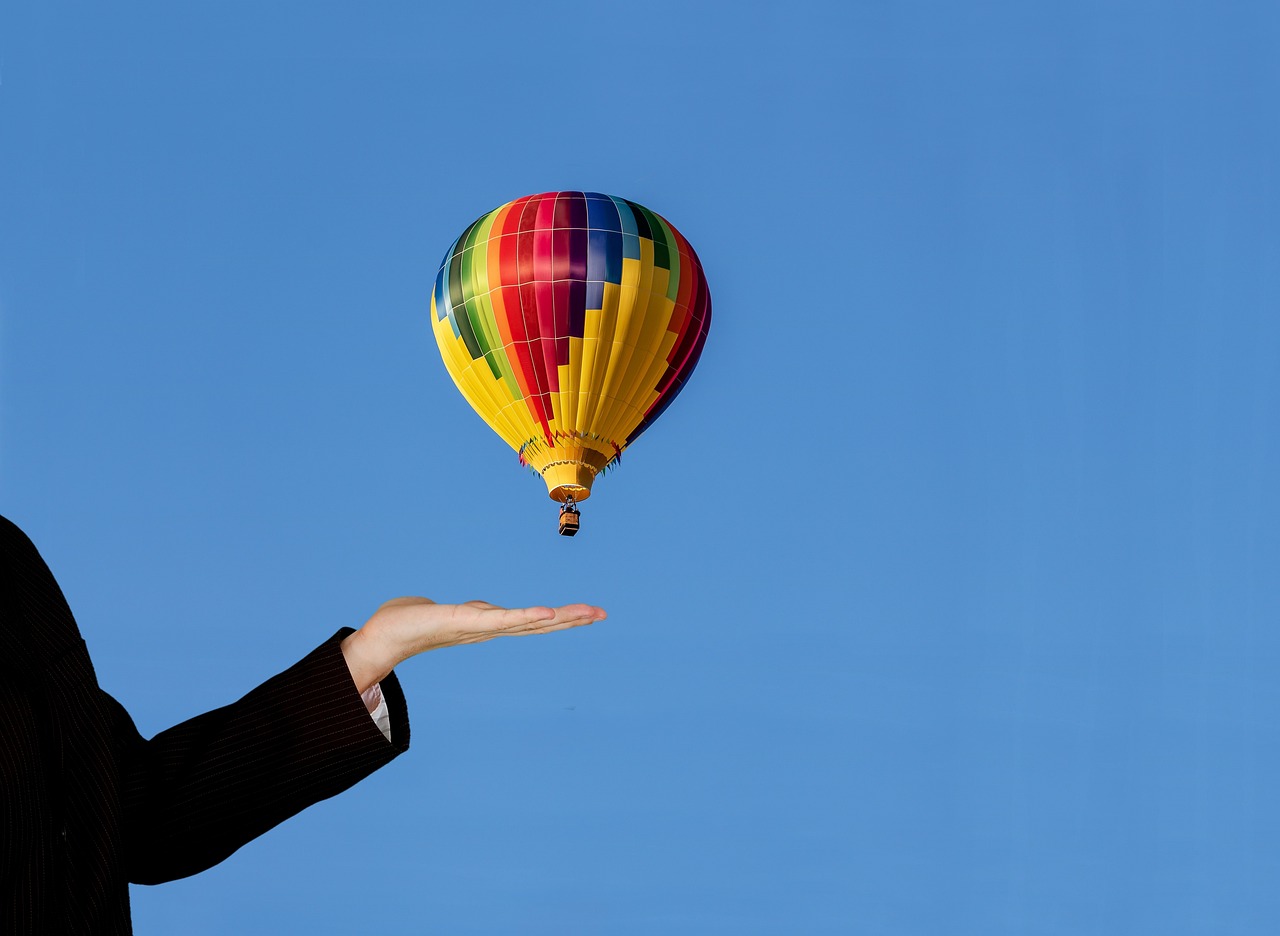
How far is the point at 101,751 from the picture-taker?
471cm

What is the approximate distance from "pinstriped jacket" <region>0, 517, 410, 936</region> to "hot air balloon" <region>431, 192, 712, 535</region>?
29.7 metres

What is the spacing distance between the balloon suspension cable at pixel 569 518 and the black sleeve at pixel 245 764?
3067cm

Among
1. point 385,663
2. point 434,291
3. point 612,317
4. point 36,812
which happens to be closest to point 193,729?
point 385,663

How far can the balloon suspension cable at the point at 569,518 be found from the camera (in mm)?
36031

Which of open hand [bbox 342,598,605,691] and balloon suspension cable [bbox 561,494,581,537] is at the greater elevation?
balloon suspension cable [bbox 561,494,581,537]

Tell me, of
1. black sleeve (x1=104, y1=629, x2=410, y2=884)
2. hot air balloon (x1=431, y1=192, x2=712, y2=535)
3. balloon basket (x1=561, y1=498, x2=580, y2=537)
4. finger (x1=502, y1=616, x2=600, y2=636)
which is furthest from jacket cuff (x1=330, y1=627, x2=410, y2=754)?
balloon basket (x1=561, y1=498, x2=580, y2=537)

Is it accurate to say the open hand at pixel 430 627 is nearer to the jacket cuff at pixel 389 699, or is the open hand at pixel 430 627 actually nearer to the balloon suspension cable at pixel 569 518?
the jacket cuff at pixel 389 699

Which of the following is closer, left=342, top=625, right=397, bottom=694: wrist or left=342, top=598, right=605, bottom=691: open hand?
left=342, top=598, right=605, bottom=691: open hand

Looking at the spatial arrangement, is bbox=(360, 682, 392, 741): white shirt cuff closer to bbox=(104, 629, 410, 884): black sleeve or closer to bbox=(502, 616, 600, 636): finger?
bbox=(104, 629, 410, 884): black sleeve

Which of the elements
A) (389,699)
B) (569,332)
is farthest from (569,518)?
(389,699)

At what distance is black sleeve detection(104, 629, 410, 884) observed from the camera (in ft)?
16.9

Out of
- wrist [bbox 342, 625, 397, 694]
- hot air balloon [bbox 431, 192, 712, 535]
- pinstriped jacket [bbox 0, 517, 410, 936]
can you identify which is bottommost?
pinstriped jacket [bbox 0, 517, 410, 936]

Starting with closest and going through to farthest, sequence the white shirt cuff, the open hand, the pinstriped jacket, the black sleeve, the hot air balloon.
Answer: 1. the pinstriped jacket
2. the open hand
3. the black sleeve
4. the white shirt cuff
5. the hot air balloon

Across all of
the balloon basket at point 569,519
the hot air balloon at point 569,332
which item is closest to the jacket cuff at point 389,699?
the hot air balloon at point 569,332
